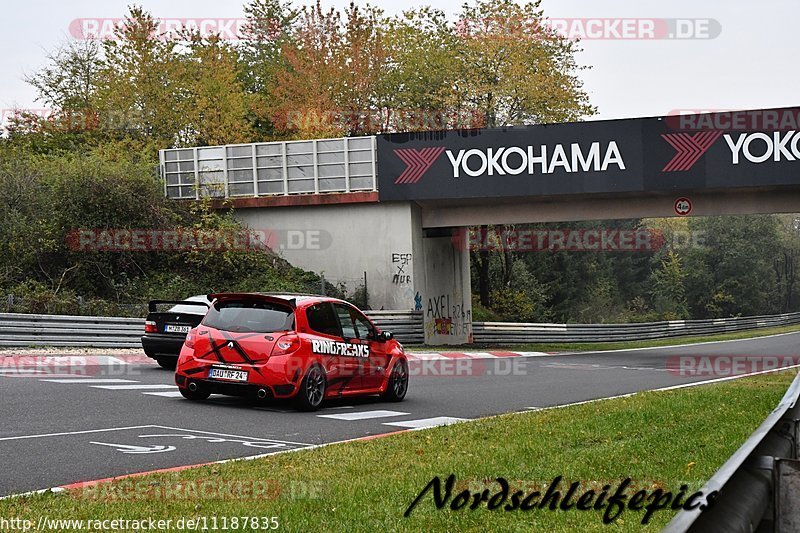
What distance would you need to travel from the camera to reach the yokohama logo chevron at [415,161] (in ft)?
115

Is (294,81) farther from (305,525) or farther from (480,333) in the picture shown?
(305,525)

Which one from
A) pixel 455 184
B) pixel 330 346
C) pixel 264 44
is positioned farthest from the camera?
pixel 264 44

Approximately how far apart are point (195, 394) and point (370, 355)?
2551mm

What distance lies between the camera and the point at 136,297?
33.2m

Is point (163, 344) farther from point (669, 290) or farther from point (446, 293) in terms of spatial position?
point (669, 290)

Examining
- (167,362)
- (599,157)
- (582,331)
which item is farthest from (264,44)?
(167,362)

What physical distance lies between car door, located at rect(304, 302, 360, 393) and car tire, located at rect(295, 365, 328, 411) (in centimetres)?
20

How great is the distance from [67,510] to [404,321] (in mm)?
28568

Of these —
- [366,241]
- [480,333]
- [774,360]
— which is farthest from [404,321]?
[774,360]

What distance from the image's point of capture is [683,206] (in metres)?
33.6

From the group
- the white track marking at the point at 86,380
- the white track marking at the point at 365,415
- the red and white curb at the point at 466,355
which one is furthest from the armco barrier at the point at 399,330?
the white track marking at the point at 365,415

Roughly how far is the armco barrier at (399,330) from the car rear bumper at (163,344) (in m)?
5.29

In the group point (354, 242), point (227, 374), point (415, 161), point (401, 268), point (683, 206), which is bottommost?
point (227, 374)

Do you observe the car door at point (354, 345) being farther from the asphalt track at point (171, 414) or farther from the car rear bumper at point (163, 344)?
the car rear bumper at point (163, 344)
